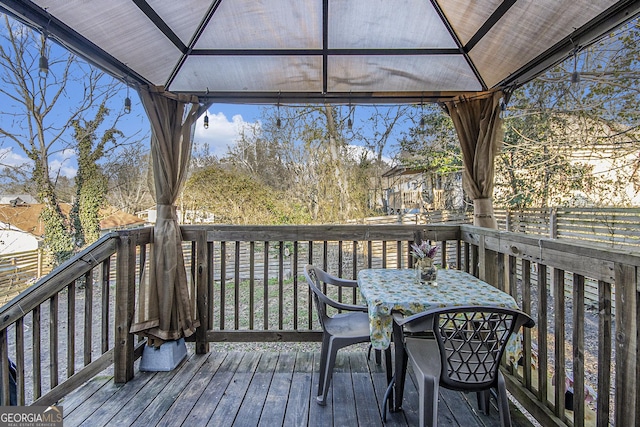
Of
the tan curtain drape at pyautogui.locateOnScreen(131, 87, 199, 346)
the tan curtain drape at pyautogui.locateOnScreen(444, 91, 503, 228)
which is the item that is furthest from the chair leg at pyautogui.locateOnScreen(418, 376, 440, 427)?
the tan curtain drape at pyautogui.locateOnScreen(131, 87, 199, 346)

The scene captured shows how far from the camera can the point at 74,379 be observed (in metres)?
2.05

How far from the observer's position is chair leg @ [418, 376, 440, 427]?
4.67 feet

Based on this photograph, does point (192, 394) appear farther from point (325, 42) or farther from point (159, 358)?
point (325, 42)

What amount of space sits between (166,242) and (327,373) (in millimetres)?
1525

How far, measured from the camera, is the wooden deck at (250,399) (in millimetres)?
1812

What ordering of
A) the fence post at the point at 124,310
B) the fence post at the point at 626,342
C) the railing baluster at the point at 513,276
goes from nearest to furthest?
1. the fence post at the point at 626,342
2. the railing baluster at the point at 513,276
3. the fence post at the point at 124,310

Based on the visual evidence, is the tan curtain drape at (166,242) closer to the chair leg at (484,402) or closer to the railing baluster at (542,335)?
the chair leg at (484,402)

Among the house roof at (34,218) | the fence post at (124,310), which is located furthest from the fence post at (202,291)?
the house roof at (34,218)

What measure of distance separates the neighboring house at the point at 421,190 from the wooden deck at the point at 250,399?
16.6ft

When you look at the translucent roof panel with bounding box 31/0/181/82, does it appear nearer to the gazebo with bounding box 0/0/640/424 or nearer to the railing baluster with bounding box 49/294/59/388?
the gazebo with bounding box 0/0/640/424

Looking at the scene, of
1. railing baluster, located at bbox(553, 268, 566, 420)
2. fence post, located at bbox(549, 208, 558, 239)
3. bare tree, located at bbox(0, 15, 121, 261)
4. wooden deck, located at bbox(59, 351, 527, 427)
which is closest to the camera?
railing baluster, located at bbox(553, 268, 566, 420)

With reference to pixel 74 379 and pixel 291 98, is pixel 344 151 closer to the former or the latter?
pixel 291 98

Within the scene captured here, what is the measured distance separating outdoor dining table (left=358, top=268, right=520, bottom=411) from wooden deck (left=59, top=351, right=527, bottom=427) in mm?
264

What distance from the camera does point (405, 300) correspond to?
1.65 metres
